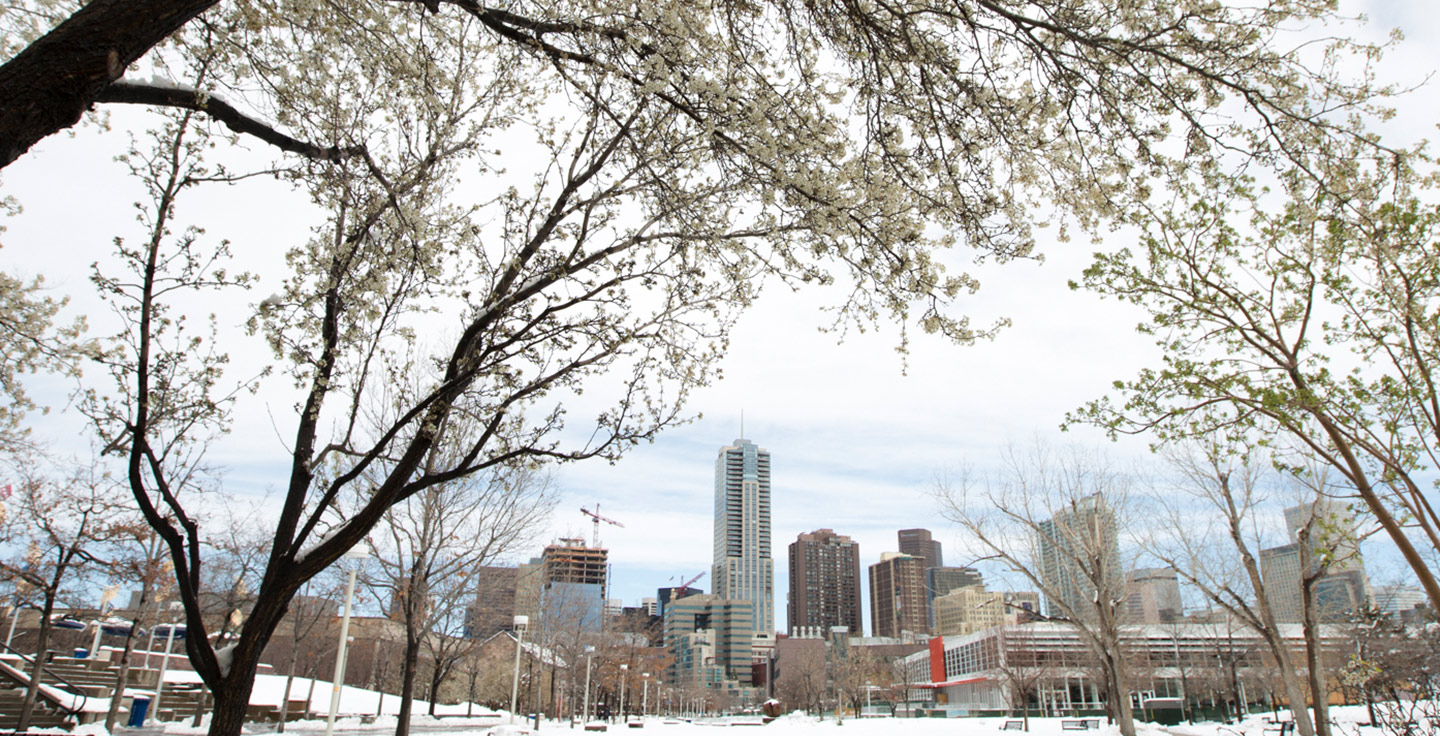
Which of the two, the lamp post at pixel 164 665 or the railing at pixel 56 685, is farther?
the lamp post at pixel 164 665

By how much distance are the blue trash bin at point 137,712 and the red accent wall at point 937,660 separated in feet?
241

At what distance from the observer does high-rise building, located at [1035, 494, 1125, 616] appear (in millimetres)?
20953

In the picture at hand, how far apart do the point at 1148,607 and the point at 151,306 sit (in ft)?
167

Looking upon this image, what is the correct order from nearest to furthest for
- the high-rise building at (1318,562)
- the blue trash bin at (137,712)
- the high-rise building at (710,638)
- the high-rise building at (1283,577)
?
the high-rise building at (1318,562), the high-rise building at (1283,577), the blue trash bin at (137,712), the high-rise building at (710,638)

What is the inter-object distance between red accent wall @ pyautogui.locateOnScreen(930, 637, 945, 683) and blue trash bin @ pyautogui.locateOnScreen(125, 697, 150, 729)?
73.4 meters

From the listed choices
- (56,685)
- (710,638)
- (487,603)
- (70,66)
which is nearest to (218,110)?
(70,66)

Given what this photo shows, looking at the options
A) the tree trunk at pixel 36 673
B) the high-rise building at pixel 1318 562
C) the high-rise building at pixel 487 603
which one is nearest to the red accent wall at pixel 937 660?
the high-rise building at pixel 1318 562

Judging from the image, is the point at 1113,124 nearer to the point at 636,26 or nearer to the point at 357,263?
the point at 636,26

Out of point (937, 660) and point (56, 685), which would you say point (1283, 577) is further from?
point (937, 660)

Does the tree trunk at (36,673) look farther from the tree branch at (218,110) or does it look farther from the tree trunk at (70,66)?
the tree trunk at (70,66)

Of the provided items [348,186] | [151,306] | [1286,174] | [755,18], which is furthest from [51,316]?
[1286,174]

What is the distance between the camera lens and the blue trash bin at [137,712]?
2141 cm

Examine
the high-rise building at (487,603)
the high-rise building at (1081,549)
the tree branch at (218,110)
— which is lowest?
the high-rise building at (487,603)

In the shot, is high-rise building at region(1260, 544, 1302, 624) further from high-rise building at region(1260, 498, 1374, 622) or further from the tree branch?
the tree branch
